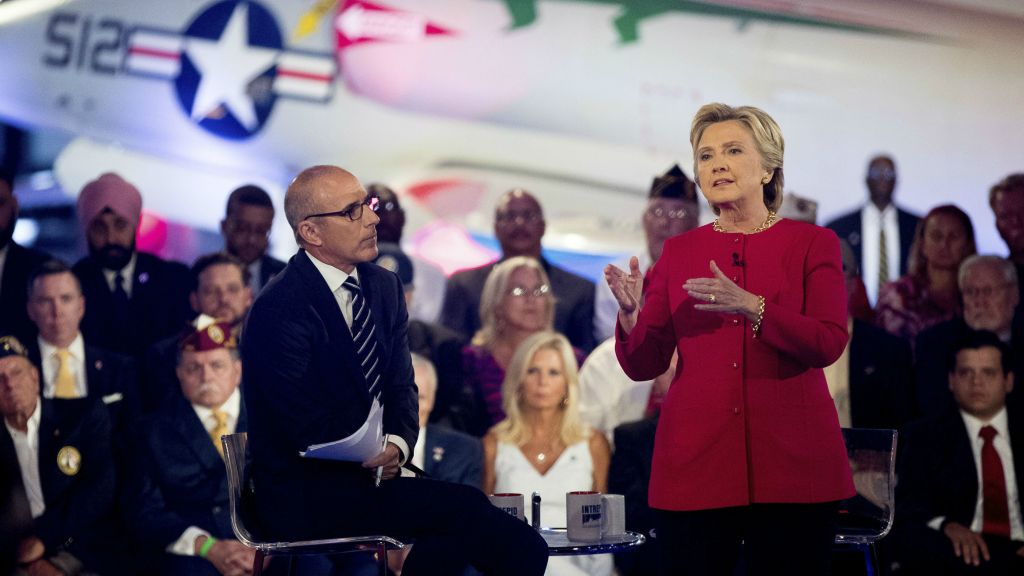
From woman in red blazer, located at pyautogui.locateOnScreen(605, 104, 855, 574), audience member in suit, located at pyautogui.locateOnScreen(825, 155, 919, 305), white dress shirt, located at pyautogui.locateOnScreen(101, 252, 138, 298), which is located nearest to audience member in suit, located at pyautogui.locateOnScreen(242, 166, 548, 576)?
woman in red blazer, located at pyautogui.locateOnScreen(605, 104, 855, 574)

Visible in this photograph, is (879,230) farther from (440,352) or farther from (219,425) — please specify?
(219,425)

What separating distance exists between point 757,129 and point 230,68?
4.75 metres

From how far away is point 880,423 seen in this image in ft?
18.2

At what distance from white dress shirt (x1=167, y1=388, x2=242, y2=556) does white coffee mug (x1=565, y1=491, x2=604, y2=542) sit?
2113 mm

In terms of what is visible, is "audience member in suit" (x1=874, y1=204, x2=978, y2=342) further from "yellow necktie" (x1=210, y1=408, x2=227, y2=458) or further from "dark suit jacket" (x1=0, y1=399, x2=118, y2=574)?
"dark suit jacket" (x1=0, y1=399, x2=118, y2=574)

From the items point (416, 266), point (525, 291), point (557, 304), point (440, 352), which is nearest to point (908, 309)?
point (557, 304)

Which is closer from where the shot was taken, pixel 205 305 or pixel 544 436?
pixel 544 436

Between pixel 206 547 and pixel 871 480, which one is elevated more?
pixel 871 480

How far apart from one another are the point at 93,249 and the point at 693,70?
3.27m

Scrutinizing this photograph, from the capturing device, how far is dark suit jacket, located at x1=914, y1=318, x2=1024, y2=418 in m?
5.55

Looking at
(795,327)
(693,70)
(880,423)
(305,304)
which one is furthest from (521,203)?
(795,327)

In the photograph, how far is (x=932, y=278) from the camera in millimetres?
6043

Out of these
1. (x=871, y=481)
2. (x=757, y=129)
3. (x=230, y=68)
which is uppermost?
(x=230, y=68)

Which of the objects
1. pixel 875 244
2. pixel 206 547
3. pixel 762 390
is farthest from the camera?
pixel 875 244
